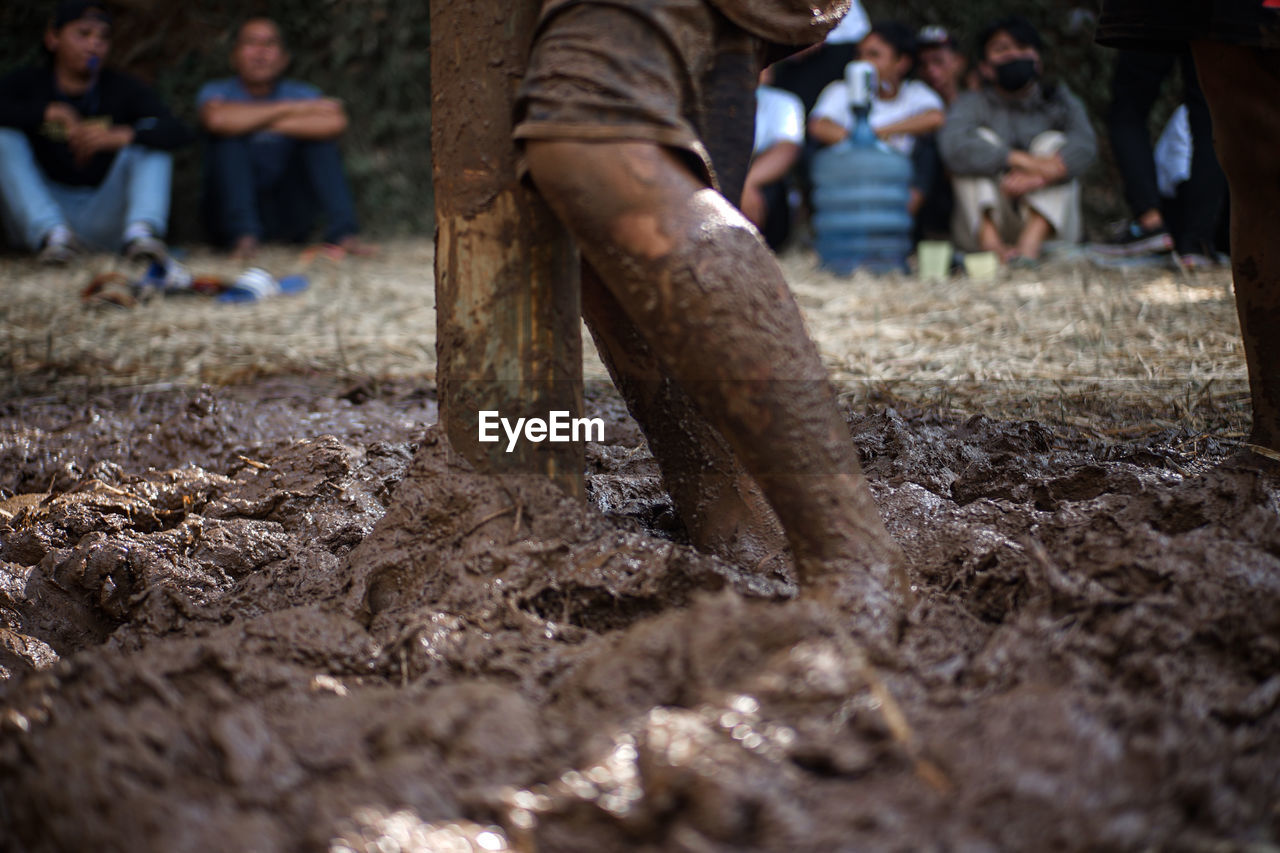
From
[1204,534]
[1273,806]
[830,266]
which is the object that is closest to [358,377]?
[1204,534]

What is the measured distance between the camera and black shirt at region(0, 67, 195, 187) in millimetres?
5715

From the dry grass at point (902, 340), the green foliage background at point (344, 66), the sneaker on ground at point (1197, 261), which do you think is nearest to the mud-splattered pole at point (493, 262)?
the dry grass at point (902, 340)

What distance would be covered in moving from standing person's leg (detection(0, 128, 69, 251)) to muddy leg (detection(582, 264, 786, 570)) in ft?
17.4

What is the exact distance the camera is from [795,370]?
116cm

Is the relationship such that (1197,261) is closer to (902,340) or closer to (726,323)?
(902,340)

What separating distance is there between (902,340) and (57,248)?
459 centimetres

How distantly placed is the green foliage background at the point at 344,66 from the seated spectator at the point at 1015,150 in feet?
11.6

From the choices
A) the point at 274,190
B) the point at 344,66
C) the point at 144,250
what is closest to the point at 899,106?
the point at 344,66

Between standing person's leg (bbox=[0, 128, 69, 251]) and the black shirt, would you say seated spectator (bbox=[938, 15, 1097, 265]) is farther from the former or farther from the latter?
standing person's leg (bbox=[0, 128, 69, 251])

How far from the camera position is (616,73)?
44.3 inches

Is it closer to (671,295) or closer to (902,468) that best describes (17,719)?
(671,295)

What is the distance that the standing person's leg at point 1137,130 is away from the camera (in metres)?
5.02

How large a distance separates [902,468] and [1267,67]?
2.72 feet

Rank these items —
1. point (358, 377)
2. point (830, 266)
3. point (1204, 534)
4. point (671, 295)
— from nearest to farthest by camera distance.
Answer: point (671, 295), point (1204, 534), point (358, 377), point (830, 266)
